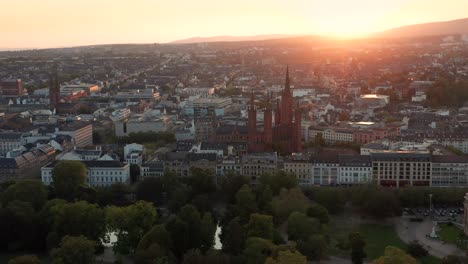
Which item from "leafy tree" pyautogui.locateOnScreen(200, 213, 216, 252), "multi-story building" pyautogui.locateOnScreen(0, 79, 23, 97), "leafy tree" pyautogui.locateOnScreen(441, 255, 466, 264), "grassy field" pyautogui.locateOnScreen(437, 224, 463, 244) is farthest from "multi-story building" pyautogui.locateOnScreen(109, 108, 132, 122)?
"leafy tree" pyautogui.locateOnScreen(441, 255, 466, 264)

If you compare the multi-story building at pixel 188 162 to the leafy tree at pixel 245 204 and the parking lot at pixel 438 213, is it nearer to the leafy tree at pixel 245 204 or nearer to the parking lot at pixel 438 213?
the leafy tree at pixel 245 204

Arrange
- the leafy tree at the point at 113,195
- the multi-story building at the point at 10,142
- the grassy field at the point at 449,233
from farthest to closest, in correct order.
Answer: the multi-story building at the point at 10,142
the leafy tree at the point at 113,195
the grassy field at the point at 449,233

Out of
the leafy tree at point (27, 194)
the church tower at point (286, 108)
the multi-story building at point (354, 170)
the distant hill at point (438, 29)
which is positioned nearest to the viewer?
the leafy tree at point (27, 194)

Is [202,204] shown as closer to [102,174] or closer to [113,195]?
[113,195]

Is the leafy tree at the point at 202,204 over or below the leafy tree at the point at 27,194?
below

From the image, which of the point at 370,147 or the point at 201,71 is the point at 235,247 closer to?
the point at 370,147

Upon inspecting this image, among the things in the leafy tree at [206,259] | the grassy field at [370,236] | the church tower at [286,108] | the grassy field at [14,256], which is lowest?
the grassy field at [370,236]

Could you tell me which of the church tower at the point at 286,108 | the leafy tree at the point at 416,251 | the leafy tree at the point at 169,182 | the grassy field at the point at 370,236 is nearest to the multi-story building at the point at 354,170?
the grassy field at the point at 370,236
